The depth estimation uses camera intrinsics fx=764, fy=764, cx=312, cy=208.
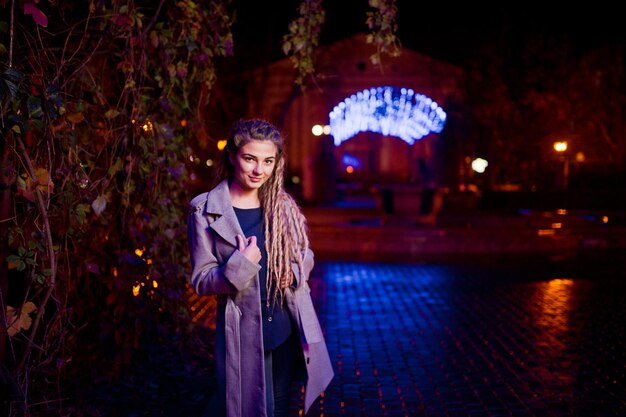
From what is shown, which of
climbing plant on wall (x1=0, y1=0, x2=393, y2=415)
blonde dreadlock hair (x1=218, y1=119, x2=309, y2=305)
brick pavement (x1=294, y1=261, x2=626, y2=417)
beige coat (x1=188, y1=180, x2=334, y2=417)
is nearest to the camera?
beige coat (x1=188, y1=180, x2=334, y2=417)

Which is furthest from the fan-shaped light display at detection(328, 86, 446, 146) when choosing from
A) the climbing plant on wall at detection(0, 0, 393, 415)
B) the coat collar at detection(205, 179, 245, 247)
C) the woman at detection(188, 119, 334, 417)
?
the coat collar at detection(205, 179, 245, 247)

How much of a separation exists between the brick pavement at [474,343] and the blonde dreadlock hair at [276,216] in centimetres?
217

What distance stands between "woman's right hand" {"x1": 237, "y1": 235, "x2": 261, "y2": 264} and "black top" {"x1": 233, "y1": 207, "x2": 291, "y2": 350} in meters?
0.20

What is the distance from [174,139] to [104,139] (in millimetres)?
773

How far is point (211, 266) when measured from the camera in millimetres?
3715

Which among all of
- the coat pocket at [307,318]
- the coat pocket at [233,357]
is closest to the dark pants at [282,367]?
the coat pocket at [307,318]

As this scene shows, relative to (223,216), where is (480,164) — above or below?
above

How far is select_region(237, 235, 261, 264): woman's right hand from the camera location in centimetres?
358

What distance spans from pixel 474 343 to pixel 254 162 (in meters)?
4.87

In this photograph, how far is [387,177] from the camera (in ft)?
178

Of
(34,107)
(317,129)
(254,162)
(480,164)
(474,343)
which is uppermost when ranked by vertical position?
(317,129)

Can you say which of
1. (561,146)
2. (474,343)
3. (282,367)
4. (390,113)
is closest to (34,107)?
(282,367)

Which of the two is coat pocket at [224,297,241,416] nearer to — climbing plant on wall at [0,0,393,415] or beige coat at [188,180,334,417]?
beige coat at [188,180,334,417]

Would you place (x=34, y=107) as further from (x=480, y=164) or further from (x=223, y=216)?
(x=480, y=164)
